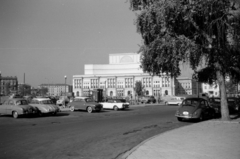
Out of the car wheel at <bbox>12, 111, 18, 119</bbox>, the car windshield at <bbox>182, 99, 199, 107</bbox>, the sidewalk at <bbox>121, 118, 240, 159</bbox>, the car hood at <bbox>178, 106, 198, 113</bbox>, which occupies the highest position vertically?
the car windshield at <bbox>182, 99, 199, 107</bbox>

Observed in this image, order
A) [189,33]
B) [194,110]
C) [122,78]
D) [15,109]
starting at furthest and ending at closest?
1. [122,78]
2. [15,109]
3. [194,110]
4. [189,33]

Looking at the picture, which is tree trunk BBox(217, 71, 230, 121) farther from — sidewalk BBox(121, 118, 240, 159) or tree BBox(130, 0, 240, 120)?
sidewalk BBox(121, 118, 240, 159)

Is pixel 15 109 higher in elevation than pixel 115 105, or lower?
higher

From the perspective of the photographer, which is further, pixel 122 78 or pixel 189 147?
pixel 122 78

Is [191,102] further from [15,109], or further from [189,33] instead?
[15,109]

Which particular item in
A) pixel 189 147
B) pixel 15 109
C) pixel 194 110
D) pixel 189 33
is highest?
pixel 189 33

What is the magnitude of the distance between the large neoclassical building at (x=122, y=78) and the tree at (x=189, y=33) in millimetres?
100144

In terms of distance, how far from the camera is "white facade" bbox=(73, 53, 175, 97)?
11844 cm

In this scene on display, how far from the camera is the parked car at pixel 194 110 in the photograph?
1623cm

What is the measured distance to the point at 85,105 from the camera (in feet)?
84.0

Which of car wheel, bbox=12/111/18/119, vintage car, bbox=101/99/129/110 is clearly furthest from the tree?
vintage car, bbox=101/99/129/110

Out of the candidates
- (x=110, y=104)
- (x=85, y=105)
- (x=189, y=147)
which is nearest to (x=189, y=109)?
(x=189, y=147)

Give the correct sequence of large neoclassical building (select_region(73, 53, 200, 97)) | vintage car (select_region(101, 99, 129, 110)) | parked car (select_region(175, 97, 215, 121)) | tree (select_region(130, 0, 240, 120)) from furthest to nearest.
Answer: large neoclassical building (select_region(73, 53, 200, 97))
vintage car (select_region(101, 99, 129, 110))
parked car (select_region(175, 97, 215, 121))
tree (select_region(130, 0, 240, 120))

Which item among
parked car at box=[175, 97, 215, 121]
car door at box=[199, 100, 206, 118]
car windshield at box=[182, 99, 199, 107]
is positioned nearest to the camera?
parked car at box=[175, 97, 215, 121]
